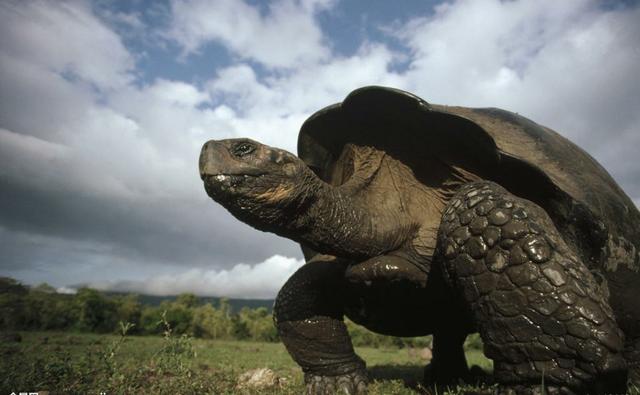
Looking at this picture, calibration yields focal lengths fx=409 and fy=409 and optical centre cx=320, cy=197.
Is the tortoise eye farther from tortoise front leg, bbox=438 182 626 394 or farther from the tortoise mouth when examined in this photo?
tortoise front leg, bbox=438 182 626 394

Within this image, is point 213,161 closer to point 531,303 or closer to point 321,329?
point 531,303

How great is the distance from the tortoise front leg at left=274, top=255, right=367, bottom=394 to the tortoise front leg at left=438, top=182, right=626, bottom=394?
1.46m

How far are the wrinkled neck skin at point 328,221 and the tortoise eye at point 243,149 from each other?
29 cm

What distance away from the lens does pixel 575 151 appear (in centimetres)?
355

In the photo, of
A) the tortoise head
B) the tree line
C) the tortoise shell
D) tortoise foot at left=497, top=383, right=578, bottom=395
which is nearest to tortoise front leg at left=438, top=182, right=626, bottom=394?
tortoise foot at left=497, top=383, right=578, bottom=395

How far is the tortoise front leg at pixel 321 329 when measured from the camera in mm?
3453

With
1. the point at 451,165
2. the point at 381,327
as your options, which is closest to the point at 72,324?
the point at 381,327

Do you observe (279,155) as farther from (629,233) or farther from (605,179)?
(605,179)

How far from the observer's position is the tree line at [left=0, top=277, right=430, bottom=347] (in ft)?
52.4

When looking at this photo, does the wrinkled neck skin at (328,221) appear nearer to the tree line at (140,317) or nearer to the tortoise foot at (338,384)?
the tortoise foot at (338,384)

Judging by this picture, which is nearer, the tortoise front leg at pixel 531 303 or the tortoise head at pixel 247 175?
the tortoise front leg at pixel 531 303

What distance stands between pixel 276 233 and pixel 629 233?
2582 mm

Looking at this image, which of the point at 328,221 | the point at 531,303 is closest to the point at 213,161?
the point at 328,221

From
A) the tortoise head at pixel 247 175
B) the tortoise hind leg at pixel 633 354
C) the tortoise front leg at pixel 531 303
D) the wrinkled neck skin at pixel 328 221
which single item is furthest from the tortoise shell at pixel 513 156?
the tortoise head at pixel 247 175
